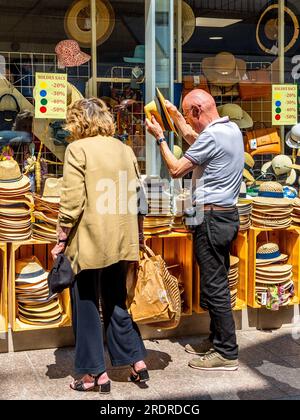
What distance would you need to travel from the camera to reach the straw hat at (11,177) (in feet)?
16.9

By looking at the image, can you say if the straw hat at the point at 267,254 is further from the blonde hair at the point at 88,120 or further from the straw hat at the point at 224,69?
the blonde hair at the point at 88,120

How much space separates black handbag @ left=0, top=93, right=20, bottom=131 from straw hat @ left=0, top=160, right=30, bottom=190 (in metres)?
0.66

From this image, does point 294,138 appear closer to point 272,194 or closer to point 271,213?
point 272,194

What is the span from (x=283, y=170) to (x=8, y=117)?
2.54 metres

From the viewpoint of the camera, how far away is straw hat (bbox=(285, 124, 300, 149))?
6597 millimetres

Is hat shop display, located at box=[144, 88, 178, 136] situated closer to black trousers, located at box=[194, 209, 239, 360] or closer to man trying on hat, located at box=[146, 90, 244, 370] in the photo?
man trying on hat, located at box=[146, 90, 244, 370]

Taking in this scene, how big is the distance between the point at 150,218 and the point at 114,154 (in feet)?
3.65

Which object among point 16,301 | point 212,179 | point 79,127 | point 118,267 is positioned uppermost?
point 79,127

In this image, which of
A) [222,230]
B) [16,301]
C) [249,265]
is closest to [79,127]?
[222,230]

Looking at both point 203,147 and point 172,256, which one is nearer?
point 203,147

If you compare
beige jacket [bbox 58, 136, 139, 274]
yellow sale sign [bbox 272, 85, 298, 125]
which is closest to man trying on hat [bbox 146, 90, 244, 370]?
beige jacket [bbox 58, 136, 139, 274]

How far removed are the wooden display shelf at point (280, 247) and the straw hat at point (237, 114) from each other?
1.17 meters

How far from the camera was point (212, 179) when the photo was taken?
4.73 m
